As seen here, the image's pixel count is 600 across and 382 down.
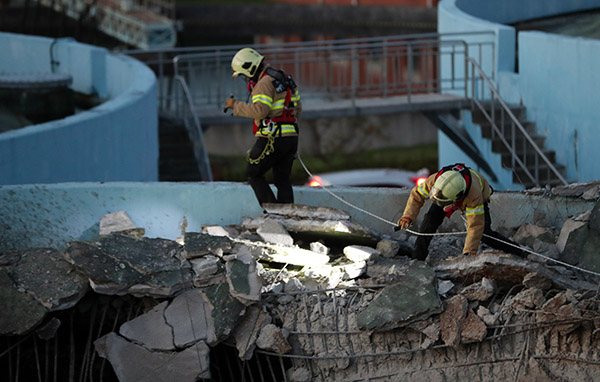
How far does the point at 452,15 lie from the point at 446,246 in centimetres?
849

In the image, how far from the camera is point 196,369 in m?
7.44

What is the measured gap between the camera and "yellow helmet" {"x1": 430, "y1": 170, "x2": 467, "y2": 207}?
24.6 ft

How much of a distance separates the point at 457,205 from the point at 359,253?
0.90m

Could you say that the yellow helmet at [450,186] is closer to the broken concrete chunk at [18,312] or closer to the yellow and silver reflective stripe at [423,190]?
the yellow and silver reflective stripe at [423,190]

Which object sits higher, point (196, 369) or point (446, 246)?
point (446, 246)

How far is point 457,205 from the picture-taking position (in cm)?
778

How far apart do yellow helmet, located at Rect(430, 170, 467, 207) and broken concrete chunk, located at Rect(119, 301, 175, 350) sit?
2.36 meters

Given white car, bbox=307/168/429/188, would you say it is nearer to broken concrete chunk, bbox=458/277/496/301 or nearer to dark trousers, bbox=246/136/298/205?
dark trousers, bbox=246/136/298/205

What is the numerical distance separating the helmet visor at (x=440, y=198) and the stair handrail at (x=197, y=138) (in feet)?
22.3

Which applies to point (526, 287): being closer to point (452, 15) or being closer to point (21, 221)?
point (21, 221)

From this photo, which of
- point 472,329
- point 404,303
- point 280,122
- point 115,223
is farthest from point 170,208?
point 472,329

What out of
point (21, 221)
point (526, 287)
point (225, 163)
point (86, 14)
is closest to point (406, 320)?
point (526, 287)

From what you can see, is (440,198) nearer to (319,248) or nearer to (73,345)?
(319,248)

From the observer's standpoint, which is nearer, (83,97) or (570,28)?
(83,97)
